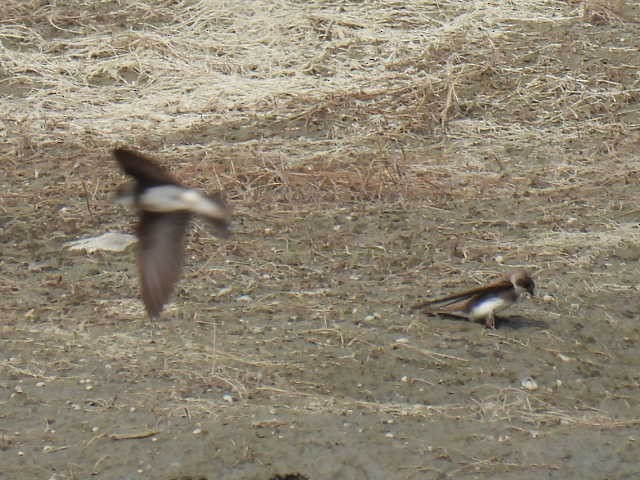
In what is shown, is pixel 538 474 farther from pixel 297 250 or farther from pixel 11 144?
pixel 11 144

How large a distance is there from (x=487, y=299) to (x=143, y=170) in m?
1.79

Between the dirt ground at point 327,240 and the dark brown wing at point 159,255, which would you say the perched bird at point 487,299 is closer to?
the dirt ground at point 327,240

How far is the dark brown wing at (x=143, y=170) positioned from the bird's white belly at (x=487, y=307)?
5.52 ft

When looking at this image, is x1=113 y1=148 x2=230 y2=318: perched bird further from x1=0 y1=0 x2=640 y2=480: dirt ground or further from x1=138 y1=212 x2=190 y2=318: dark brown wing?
x1=0 y1=0 x2=640 y2=480: dirt ground

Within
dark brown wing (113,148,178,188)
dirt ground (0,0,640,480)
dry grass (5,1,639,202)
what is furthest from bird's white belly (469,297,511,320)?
dry grass (5,1,639,202)

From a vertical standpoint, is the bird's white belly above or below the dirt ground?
above

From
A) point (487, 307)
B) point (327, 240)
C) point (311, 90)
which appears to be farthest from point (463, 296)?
point (311, 90)

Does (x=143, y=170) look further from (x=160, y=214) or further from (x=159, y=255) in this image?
(x=159, y=255)

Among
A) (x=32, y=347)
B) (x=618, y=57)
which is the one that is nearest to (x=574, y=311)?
(x=32, y=347)

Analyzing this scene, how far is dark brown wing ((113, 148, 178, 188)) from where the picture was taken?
465 centimetres

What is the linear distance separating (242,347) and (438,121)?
3.44 meters

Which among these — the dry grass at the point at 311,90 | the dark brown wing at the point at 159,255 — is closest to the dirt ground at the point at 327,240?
the dry grass at the point at 311,90

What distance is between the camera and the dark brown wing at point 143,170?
15.3ft

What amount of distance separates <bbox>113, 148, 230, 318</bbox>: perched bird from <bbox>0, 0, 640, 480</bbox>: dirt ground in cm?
82
